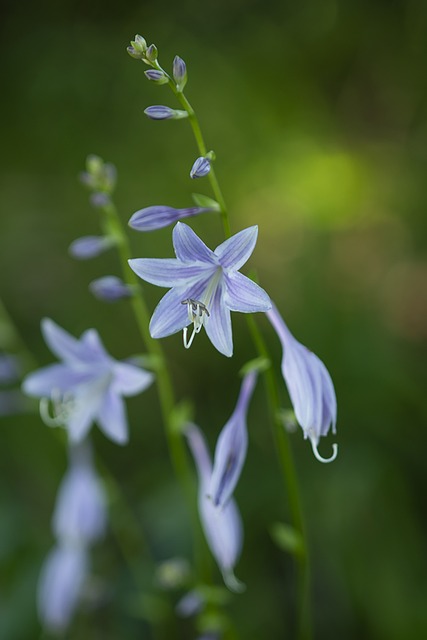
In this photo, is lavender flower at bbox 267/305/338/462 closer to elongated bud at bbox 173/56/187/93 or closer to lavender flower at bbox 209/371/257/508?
lavender flower at bbox 209/371/257/508

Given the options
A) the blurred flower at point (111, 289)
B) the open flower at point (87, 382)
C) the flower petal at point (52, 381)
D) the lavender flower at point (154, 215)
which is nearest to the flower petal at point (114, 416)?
the open flower at point (87, 382)

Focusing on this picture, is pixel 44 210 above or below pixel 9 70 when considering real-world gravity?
below

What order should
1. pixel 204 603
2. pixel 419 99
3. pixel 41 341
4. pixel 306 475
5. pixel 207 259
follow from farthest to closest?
pixel 419 99
pixel 41 341
pixel 306 475
pixel 204 603
pixel 207 259

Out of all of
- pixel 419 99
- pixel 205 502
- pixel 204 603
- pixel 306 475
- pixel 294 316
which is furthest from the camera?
pixel 419 99

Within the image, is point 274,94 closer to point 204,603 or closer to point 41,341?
point 41,341

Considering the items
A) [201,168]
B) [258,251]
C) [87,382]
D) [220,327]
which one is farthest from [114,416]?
[258,251]

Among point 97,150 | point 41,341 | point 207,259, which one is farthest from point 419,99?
point 207,259

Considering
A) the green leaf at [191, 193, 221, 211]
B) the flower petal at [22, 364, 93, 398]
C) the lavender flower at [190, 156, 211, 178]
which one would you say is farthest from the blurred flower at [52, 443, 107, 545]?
the lavender flower at [190, 156, 211, 178]
